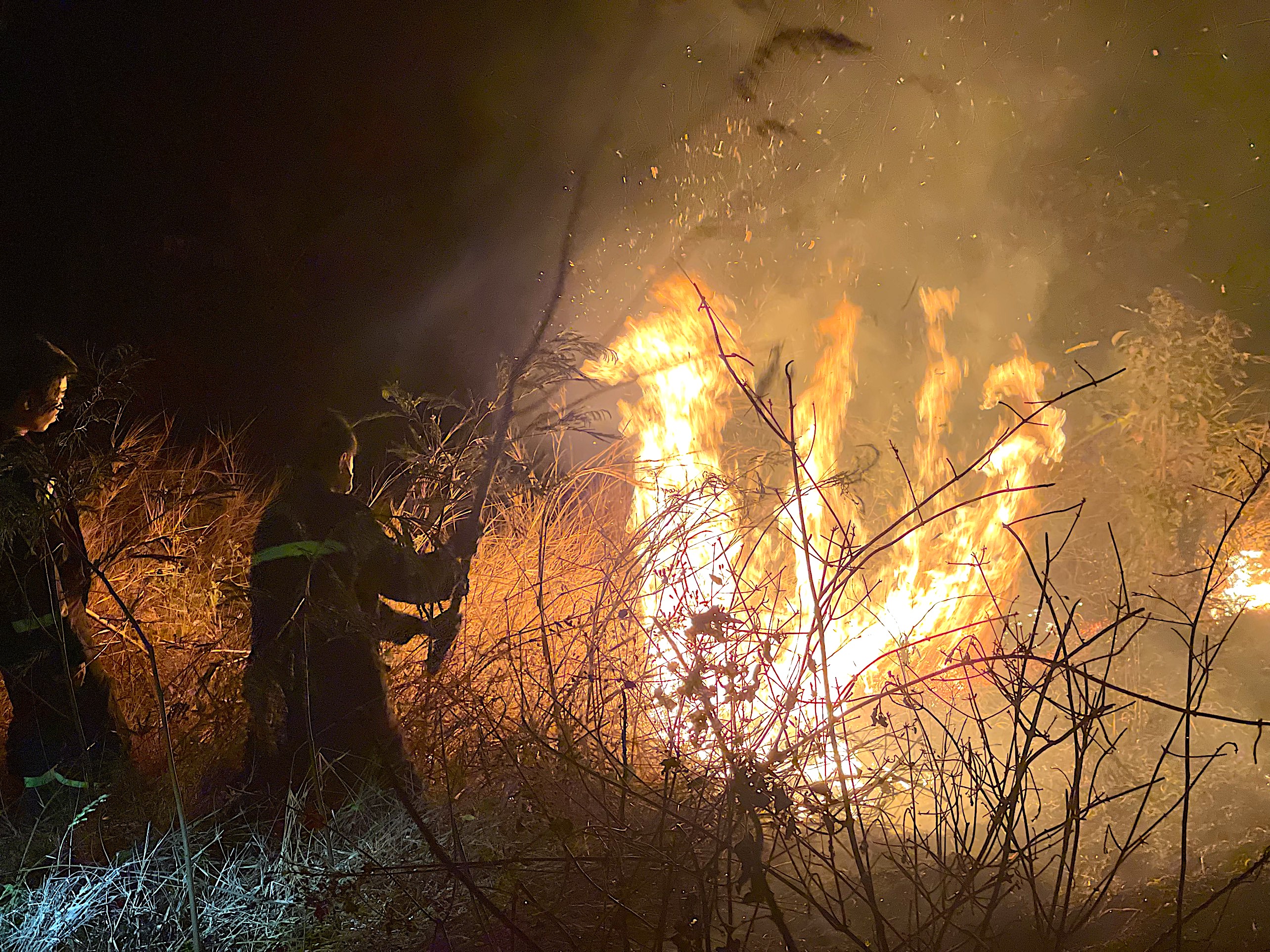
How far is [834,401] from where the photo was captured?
23.9ft

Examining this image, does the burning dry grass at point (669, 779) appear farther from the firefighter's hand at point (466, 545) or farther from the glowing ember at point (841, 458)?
the firefighter's hand at point (466, 545)

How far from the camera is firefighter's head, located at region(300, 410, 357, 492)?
3484 millimetres

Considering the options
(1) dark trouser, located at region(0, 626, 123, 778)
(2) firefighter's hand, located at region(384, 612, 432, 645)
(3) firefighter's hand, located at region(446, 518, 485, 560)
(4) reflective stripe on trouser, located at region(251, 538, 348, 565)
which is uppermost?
(3) firefighter's hand, located at region(446, 518, 485, 560)

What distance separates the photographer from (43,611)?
149 inches

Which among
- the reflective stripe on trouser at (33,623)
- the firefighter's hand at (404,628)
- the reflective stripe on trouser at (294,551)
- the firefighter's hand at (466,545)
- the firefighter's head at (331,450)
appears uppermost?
the firefighter's head at (331,450)

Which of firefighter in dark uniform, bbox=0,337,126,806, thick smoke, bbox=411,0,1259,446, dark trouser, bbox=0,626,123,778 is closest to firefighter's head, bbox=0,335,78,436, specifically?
firefighter in dark uniform, bbox=0,337,126,806

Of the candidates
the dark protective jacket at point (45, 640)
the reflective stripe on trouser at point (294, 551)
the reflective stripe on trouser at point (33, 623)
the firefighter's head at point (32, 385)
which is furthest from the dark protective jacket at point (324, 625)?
the firefighter's head at point (32, 385)

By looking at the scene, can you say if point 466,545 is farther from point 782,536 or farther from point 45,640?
point 782,536

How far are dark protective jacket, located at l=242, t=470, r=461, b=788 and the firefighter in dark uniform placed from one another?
0.77 metres

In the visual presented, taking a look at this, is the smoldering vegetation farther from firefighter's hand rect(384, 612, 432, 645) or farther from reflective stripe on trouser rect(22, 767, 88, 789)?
firefighter's hand rect(384, 612, 432, 645)

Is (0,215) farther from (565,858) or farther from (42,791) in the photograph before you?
(565,858)

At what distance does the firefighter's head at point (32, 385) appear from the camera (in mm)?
3572

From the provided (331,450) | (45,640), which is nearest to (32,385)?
(45,640)

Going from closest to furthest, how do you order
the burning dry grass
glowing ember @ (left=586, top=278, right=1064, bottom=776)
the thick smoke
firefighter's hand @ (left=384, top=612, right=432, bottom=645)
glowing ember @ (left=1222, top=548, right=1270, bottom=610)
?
the burning dry grass < firefighter's hand @ (left=384, top=612, right=432, bottom=645) < the thick smoke < glowing ember @ (left=586, top=278, right=1064, bottom=776) < glowing ember @ (left=1222, top=548, right=1270, bottom=610)
